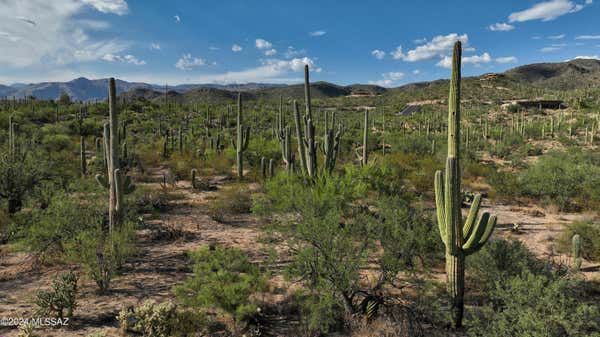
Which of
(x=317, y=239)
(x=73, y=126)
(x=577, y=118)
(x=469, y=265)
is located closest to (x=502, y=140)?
(x=577, y=118)

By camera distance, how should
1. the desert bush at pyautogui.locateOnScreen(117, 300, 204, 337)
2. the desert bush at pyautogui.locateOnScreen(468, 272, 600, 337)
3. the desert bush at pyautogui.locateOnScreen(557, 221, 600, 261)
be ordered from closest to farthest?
the desert bush at pyautogui.locateOnScreen(468, 272, 600, 337) → the desert bush at pyautogui.locateOnScreen(117, 300, 204, 337) → the desert bush at pyautogui.locateOnScreen(557, 221, 600, 261)

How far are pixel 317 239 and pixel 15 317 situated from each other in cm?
565

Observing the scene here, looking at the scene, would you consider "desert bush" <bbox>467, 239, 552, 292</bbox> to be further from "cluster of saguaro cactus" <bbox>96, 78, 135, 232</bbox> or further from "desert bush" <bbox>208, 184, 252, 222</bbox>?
"desert bush" <bbox>208, 184, 252, 222</bbox>

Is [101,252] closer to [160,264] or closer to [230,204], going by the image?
[160,264]

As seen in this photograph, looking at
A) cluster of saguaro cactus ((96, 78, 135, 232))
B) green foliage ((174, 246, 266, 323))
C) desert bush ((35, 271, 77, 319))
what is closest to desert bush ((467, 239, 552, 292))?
green foliage ((174, 246, 266, 323))

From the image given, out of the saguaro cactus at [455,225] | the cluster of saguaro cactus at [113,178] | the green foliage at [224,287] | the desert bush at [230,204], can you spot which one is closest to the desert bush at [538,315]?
the saguaro cactus at [455,225]

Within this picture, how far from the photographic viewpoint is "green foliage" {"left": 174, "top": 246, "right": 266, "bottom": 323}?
19.2 feet

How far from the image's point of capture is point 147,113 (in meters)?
44.8

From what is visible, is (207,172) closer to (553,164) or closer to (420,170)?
(420,170)

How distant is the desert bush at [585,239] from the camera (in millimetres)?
9477

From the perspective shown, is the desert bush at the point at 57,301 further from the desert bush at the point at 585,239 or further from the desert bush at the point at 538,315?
the desert bush at the point at 585,239

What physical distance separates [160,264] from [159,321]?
3.33 m

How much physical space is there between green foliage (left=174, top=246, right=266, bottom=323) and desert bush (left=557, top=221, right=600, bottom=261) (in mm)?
8960

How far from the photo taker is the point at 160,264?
8938mm
